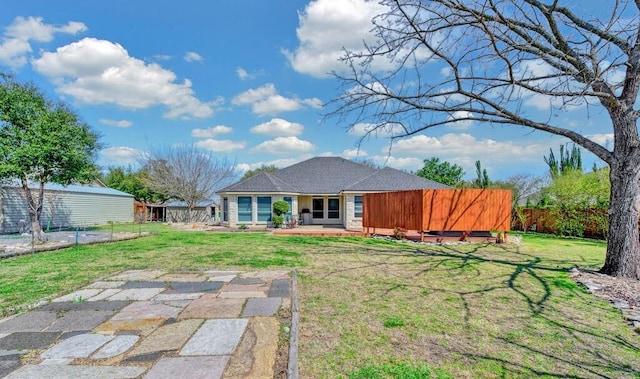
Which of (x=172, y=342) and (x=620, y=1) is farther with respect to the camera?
(x=620, y=1)

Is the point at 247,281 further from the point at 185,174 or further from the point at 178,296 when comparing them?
the point at 185,174

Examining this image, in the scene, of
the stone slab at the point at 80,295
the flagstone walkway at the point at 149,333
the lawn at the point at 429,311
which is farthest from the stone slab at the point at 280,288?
the stone slab at the point at 80,295

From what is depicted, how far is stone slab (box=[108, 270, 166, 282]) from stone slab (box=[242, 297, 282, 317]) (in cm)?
273

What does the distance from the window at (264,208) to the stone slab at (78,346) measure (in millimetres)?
17184

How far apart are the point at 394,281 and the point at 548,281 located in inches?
115

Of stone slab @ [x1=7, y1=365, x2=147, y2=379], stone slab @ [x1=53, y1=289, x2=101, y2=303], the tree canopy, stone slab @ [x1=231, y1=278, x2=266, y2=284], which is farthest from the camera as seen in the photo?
the tree canopy

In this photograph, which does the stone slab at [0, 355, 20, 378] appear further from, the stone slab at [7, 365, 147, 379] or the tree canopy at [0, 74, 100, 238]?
the tree canopy at [0, 74, 100, 238]

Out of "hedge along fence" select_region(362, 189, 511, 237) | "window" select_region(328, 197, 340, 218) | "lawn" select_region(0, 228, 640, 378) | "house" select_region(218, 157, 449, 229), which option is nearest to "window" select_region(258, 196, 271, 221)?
"house" select_region(218, 157, 449, 229)

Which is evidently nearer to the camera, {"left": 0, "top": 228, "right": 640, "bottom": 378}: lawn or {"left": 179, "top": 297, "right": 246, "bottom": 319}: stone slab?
{"left": 0, "top": 228, "right": 640, "bottom": 378}: lawn

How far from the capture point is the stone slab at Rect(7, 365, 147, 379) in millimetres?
2465

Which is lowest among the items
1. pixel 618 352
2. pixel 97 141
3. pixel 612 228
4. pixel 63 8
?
pixel 618 352

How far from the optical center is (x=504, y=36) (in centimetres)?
569

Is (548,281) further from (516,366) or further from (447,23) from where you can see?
(447,23)

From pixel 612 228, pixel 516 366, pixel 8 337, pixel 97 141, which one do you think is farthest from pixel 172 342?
pixel 97 141
